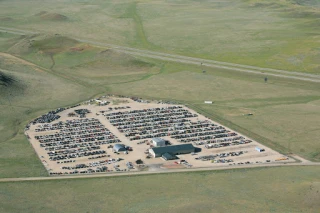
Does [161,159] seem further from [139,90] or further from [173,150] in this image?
[139,90]

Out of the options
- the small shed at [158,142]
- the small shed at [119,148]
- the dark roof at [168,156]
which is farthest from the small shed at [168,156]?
the small shed at [119,148]

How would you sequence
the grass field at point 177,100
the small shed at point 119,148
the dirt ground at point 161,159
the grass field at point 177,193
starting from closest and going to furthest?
the grass field at point 177,193 → the grass field at point 177,100 → the dirt ground at point 161,159 → the small shed at point 119,148

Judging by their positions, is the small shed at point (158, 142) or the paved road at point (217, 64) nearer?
the small shed at point (158, 142)

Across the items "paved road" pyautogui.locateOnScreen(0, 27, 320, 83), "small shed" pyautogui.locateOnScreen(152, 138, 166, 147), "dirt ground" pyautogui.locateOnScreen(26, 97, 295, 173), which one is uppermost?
"paved road" pyautogui.locateOnScreen(0, 27, 320, 83)

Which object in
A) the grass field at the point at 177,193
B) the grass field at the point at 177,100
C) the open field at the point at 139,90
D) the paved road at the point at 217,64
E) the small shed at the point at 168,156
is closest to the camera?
the grass field at the point at 177,193

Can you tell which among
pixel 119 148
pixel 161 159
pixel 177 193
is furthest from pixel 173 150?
pixel 177 193

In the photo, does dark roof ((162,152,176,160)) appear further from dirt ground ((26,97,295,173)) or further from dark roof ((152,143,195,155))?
dark roof ((152,143,195,155))

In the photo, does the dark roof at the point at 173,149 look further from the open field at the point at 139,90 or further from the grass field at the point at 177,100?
the open field at the point at 139,90

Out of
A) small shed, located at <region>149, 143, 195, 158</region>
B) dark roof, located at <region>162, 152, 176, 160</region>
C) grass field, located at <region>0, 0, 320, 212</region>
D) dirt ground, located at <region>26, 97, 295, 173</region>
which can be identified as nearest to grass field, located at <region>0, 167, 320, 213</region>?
grass field, located at <region>0, 0, 320, 212</region>
